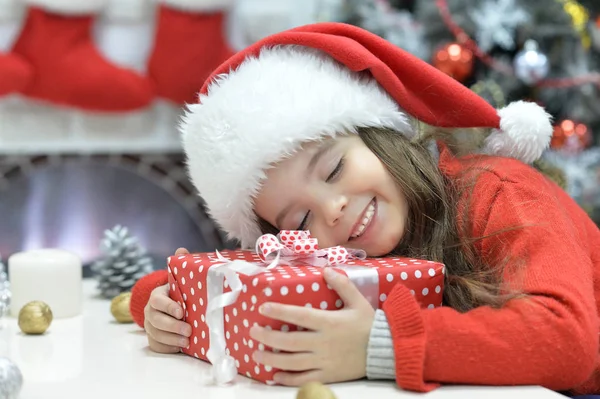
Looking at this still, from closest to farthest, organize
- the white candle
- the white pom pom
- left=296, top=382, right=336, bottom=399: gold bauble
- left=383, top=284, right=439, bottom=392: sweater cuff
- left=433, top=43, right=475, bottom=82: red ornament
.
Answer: left=296, top=382, right=336, bottom=399: gold bauble < left=383, top=284, right=439, bottom=392: sweater cuff < the white pom pom < the white candle < left=433, top=43, right=475, bottom=82: red ornament

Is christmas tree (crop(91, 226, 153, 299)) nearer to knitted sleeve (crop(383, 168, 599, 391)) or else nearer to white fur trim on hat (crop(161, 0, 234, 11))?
knitted sleeve (crop(383, 168, 599, 391))

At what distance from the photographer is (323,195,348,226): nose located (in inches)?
42.0

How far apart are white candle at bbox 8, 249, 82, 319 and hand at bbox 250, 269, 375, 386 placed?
0.61 meters

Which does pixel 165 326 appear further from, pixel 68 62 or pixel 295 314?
pixel 68 62

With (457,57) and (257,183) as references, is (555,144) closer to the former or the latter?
(457,57)

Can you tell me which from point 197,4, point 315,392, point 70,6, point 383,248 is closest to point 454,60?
point 197,4

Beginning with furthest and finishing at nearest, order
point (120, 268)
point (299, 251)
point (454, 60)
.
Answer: point (454, 60) → point (120, 268) → point (299, 251)

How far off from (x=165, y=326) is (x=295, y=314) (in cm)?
27

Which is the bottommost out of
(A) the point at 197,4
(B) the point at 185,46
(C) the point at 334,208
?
(C) the point at 334,208

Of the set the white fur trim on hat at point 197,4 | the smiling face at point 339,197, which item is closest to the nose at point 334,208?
the smiling face at point 339,197

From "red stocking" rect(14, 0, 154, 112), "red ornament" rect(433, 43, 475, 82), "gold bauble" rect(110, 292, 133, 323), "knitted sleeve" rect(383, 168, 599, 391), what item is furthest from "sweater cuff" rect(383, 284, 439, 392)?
"red stocking" rect(14, 0, 154, 112)

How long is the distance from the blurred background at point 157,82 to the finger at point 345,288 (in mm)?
1281

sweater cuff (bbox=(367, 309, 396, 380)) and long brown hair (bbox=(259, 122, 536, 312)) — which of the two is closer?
sweater cuff (bbox=(367, 309, 396, 380))

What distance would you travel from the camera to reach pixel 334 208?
106cm
